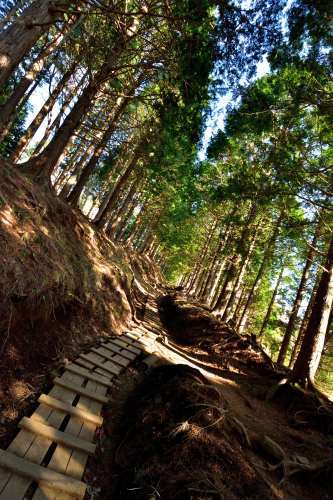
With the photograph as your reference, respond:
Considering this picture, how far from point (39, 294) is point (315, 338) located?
7514 mm

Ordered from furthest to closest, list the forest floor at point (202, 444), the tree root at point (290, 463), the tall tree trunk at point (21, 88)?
the tall tree trunk at point (21, 88) < the tree root at point (290, 463) < the forest floor at point (202, 444)

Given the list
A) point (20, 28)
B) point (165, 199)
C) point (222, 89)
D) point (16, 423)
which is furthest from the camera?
point (165, 199)

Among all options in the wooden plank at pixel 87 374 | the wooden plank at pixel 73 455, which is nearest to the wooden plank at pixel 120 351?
the wooden plank at pixel 87 374

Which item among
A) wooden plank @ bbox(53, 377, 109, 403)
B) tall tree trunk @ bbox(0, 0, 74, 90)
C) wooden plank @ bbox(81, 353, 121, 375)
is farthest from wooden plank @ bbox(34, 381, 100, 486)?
tall tree trunk @ bbox(0, 0, 74, 90)

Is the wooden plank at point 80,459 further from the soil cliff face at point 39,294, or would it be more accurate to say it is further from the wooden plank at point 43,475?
the soil cliff face at point 39,294

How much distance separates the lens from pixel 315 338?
811cm

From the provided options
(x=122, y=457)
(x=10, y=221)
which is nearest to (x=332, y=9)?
(x=10, y=221)

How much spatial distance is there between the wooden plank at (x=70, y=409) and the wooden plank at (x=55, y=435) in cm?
41

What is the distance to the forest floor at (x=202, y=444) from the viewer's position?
3596mm

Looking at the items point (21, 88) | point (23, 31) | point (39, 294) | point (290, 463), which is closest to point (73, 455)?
point (39, 294)

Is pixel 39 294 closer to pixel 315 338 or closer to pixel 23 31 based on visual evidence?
pixel 23 31

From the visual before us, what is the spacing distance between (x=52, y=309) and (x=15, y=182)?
385 centimetres

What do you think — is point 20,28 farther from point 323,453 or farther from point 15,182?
point 323,453

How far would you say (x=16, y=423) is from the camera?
396 centimetres
